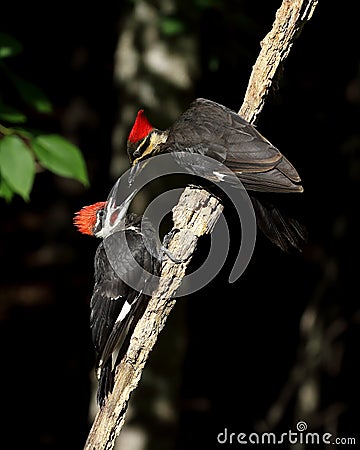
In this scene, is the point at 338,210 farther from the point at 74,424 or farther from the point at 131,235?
the point at 74,424

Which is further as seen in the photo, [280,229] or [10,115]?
[10,115]

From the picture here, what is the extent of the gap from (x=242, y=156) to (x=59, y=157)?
1.98ft

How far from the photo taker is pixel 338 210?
14.4 feet

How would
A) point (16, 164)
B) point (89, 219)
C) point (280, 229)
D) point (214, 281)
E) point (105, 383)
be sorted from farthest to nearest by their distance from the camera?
1. point (214, 281)
2. point (89, 219)
3. point (16, 164)
4. point (105, 383)
5. point (280, 229)

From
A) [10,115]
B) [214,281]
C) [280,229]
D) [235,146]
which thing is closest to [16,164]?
[10,115]

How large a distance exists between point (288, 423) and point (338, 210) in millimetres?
1509

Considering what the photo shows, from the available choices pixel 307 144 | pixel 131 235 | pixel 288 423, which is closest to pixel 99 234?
pixel 131 235

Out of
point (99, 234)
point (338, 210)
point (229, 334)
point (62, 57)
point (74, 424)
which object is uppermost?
point (99, 234)

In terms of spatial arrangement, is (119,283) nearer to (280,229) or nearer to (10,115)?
(10,115)

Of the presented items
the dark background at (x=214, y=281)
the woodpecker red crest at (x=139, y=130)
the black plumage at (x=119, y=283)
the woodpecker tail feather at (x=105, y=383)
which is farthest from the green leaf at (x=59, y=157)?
the dark background at (x=214, y=281)

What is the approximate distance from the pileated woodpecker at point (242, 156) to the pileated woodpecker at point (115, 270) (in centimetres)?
29

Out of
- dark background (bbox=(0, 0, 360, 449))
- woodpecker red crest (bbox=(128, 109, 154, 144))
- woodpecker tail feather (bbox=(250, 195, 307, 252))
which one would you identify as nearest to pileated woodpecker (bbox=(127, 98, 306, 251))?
woodpecker tail feather (bbox=(250, 195, 307, 252))

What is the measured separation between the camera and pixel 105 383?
2.09 metres

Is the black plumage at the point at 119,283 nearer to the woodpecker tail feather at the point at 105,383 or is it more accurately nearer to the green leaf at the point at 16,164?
the woodpecker tail feather at the point at 105,383
